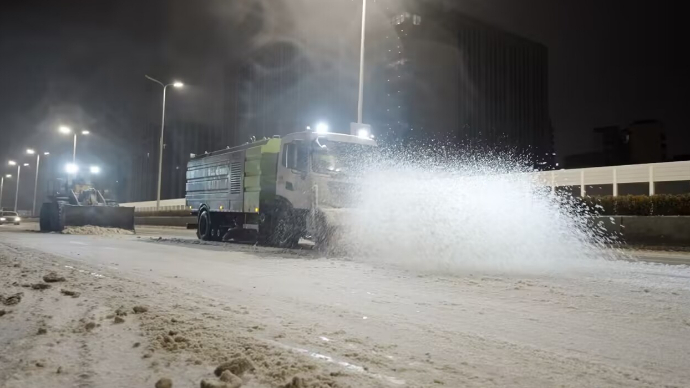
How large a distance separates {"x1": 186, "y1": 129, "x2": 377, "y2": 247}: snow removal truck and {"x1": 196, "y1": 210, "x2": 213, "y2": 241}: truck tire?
0.59 feet

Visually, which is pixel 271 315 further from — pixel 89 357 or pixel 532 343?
pixel 532 343

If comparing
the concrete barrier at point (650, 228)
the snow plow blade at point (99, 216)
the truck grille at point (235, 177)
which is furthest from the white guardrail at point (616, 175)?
the snow plow blade at point (99, 216)

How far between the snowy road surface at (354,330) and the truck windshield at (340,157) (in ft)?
16.6

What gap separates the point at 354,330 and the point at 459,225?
6241 mm

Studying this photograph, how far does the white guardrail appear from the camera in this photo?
55.2ft

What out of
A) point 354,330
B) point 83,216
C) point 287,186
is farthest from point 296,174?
point 83,216

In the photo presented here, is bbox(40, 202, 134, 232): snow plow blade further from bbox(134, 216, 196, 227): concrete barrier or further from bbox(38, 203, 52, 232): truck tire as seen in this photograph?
bbox(134, 216, 196, 227): concrete barrier

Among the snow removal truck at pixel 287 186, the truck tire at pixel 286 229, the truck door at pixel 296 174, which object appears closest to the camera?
the snow removal truck at pixel 287 186

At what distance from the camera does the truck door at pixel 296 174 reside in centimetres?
1273

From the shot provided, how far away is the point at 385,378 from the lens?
336 cm

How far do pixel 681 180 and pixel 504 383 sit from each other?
16782mm

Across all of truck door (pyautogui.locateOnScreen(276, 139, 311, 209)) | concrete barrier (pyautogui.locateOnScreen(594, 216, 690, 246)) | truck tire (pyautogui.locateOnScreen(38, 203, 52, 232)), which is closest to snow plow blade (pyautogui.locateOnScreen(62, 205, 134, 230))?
truck tire (pyautogui.locateOnScreen(38, 203, 52, 232))

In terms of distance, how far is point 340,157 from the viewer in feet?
43.6

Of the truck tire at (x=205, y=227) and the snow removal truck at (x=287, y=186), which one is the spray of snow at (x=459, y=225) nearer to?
the snow removal truck at (x=287, y=186)
